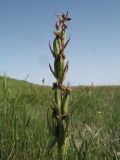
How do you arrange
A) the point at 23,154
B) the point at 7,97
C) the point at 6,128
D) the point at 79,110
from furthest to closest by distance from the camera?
1. the point at 79,110
2. the point at 7,97
3. the point at 6,128
4. the point at 23,154

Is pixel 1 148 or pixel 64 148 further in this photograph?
pixel 1 148

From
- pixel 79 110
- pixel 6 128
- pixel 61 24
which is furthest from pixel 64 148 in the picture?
pixel 79 110

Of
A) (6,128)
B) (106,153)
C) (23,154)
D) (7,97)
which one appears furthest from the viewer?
(7,97)

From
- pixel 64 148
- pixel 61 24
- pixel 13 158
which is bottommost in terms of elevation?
pixel 13 158

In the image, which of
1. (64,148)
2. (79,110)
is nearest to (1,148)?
(64,148)

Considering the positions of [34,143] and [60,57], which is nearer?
[60,57]

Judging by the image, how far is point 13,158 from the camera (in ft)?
10.2

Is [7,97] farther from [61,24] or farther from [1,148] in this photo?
[61,24]

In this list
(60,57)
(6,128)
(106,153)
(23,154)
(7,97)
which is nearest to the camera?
(60,57)

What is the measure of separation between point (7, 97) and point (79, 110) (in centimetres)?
449

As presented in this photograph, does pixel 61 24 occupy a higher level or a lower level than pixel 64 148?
higher

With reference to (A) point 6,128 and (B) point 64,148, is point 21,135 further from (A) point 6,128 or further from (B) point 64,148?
(B) point 64,148

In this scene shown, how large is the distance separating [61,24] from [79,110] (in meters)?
6.34

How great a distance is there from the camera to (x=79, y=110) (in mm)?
8180
